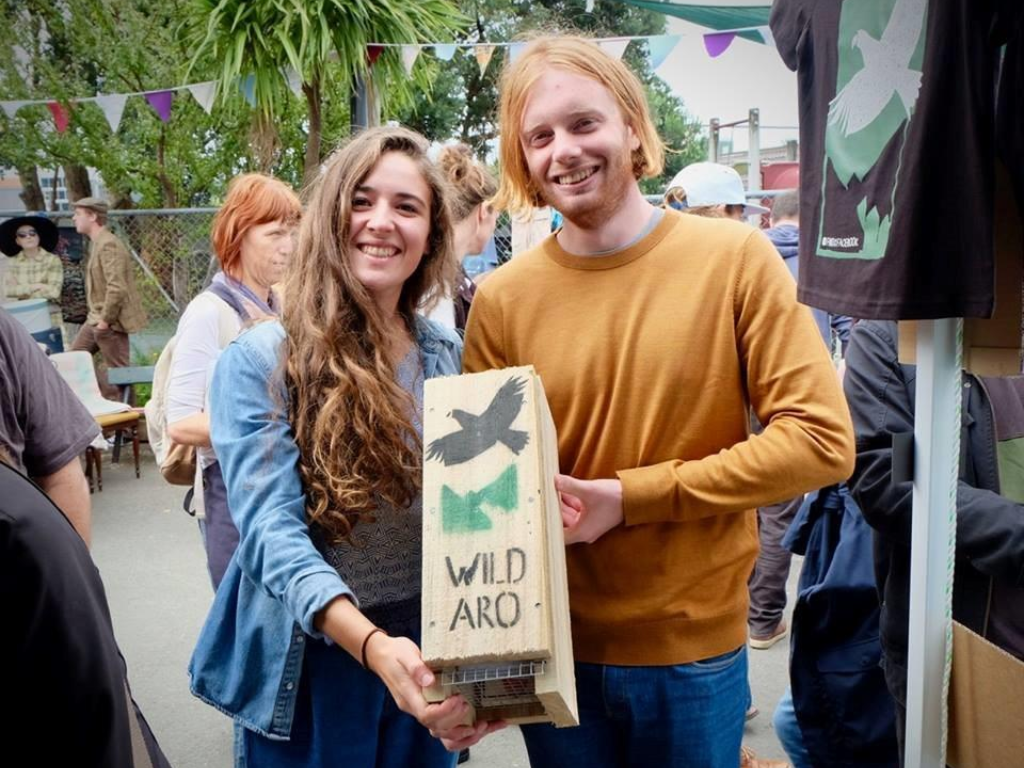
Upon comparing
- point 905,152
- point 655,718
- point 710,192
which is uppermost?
point 905,152

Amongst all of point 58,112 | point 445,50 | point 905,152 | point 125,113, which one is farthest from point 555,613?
point 125,113

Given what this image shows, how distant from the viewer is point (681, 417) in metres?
1.60

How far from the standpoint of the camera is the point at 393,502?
156 centimetres

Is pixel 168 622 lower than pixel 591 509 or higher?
lower

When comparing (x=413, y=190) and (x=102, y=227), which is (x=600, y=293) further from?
(x=102, y=227)

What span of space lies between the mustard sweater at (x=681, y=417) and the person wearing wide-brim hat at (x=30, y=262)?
7.95m

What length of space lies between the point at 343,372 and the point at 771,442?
719mm

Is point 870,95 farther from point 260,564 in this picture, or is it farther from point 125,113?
point 125,113

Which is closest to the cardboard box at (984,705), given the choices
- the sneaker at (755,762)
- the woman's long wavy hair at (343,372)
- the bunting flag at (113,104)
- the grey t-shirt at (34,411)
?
the woman's long wavy hair at (343,372)

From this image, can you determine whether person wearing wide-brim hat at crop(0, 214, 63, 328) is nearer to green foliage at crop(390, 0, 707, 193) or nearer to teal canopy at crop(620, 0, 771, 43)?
teal canopy at crop(620, 0, 771, 43)

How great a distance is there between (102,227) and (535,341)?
25.4 feet

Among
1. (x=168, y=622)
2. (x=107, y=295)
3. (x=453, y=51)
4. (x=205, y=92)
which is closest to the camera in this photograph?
(x=168, y=622)

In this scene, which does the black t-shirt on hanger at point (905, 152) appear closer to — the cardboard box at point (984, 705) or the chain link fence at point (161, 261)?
the cardboard box at point (984, 705)

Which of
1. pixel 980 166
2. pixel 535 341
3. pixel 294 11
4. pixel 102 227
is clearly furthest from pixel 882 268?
pixel 102 227
